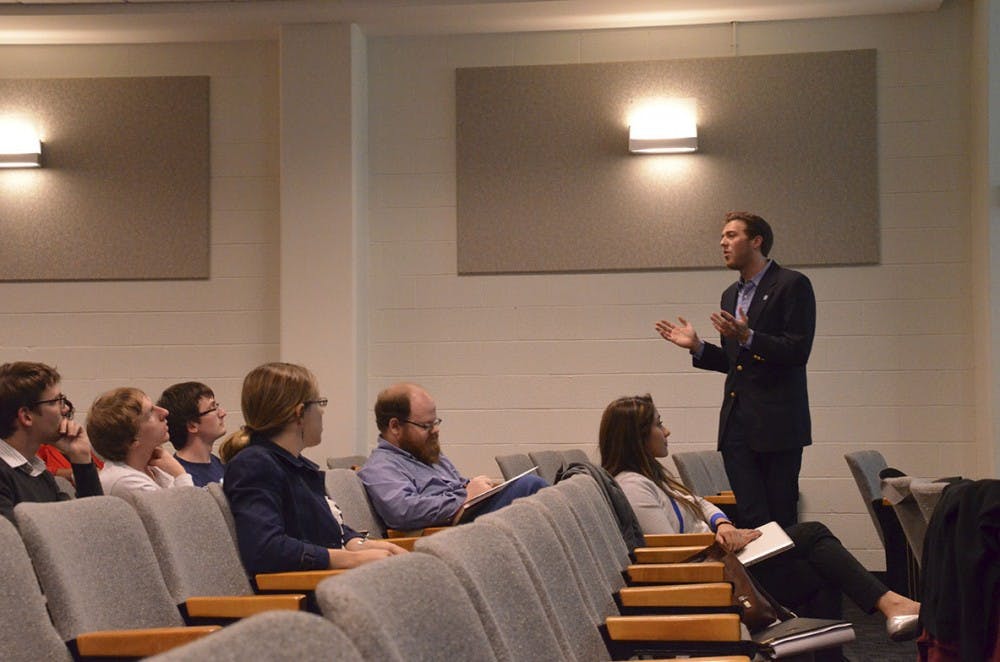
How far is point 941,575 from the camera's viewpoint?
9.45 ft

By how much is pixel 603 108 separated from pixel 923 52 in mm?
1700

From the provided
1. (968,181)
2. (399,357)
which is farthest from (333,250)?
(968,181)

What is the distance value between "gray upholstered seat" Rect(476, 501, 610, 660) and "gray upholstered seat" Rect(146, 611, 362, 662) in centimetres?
82

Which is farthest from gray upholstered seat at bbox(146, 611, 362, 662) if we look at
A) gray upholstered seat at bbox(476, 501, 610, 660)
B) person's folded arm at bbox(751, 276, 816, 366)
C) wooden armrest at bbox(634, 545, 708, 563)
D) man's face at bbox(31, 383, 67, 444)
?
person's folded arm at bbox(751, 276, 816, 366)

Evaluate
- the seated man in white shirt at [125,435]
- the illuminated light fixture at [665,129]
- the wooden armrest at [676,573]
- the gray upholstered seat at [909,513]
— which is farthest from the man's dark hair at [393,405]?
the illuminated light fixture at [665,129]

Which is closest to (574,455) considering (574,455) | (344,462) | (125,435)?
(574,455)

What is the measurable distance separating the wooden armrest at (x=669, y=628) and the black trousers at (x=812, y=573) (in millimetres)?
1743

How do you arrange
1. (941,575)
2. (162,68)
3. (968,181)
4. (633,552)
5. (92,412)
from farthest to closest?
(162,68), (968,181), (92,412), (633,552), (941,575)

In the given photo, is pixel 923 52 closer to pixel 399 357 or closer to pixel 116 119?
pixel 399 357

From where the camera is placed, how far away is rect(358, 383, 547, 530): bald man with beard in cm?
430

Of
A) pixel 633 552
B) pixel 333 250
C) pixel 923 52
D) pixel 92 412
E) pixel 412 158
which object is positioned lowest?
pixel 633 552

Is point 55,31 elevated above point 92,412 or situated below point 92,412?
above

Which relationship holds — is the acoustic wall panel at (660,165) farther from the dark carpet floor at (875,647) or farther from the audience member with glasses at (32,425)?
the audience member with glasses at (32,425)

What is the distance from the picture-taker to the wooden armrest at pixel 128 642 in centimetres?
218
